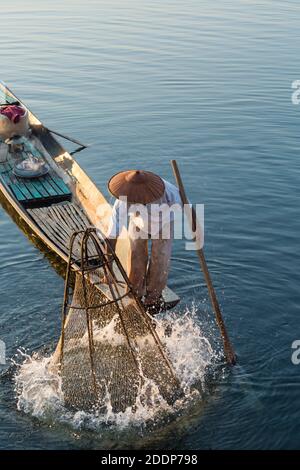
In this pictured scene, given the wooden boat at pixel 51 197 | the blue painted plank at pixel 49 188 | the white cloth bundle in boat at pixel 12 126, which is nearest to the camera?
the wooden boat at pixel 51 197

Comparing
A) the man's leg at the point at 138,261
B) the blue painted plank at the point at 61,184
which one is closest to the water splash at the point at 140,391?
the man's leg at the point at 138,261

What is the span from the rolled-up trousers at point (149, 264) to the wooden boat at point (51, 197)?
4.92 ft

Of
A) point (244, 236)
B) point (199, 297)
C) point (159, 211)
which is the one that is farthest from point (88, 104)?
point (159, 211)

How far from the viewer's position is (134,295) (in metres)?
6.29

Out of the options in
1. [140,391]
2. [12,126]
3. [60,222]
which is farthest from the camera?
[12,126]

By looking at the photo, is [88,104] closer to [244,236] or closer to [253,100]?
[253,100]

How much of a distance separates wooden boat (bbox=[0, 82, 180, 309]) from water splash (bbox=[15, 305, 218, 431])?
5.66ft

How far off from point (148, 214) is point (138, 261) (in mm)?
613

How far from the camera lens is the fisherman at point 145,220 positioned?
6.67 meters

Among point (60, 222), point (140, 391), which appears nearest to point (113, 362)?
point (140, 391)

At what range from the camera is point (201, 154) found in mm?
14617

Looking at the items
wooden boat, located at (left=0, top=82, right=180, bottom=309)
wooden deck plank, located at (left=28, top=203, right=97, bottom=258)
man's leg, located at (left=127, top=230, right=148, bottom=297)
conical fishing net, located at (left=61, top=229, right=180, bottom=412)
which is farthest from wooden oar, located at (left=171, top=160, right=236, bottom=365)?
wooden deck plank, located at (left=28, top=203, right=97, bottom=258)

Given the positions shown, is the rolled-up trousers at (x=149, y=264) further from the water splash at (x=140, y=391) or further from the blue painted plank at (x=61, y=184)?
the blue painted plank at (x=61, y=184)

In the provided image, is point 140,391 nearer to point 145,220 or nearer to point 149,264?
point 149,264
